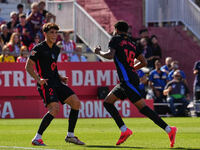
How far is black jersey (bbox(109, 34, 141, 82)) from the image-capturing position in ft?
35.4

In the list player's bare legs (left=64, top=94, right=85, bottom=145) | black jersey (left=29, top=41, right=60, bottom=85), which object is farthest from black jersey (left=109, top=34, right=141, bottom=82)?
black jersey (left=29, top=41, right=60, bottom=85)

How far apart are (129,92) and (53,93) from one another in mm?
1378

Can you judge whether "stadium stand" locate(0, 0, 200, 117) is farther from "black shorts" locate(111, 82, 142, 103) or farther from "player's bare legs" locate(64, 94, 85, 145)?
"black shorts" locate(111, 82, 142, 103)

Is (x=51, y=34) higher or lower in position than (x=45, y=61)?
higher

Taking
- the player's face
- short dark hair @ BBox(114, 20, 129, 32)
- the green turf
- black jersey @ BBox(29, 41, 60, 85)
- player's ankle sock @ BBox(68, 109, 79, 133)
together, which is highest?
short dark hair @ BBox(114, 20, 129, 32)

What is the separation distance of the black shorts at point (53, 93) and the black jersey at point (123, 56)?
1.05m

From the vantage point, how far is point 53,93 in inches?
435

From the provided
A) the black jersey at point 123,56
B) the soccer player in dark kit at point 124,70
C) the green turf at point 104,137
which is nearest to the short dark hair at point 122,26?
the soccer player in dark kit at point 124,70

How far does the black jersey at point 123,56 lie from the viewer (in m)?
10.8

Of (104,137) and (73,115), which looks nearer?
(73,115)

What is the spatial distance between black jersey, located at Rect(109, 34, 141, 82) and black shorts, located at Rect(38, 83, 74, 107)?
105 centimetres

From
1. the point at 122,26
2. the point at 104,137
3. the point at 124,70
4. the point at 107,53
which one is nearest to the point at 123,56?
the point at 124,70

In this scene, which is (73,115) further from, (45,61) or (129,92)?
(129,92)

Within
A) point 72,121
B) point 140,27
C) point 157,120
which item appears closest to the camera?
point 157,120
